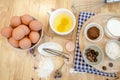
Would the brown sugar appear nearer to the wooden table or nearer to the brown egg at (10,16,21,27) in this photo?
the wooden table

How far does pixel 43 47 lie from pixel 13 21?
0.46 ft

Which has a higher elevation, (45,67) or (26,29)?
(26,29)

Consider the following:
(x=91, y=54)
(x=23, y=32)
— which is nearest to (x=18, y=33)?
(x=23, y=32)

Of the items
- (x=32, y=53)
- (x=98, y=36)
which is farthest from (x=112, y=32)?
(x=32, y=53)

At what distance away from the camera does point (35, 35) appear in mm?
619

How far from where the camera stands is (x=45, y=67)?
68 cm

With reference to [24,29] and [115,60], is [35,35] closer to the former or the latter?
[24,29]

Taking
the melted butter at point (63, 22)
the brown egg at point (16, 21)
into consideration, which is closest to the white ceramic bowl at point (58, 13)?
the melted butter at point (63, 22)

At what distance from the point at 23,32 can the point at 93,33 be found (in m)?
0.23

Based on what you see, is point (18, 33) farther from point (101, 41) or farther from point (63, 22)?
point (101, 41)

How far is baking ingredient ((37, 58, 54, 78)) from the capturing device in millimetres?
673

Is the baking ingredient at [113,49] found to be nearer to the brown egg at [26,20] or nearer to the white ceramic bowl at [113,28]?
the white ceramic bowl at [113,28]

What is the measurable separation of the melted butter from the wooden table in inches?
1.4

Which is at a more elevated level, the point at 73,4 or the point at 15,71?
the point at 73,4
